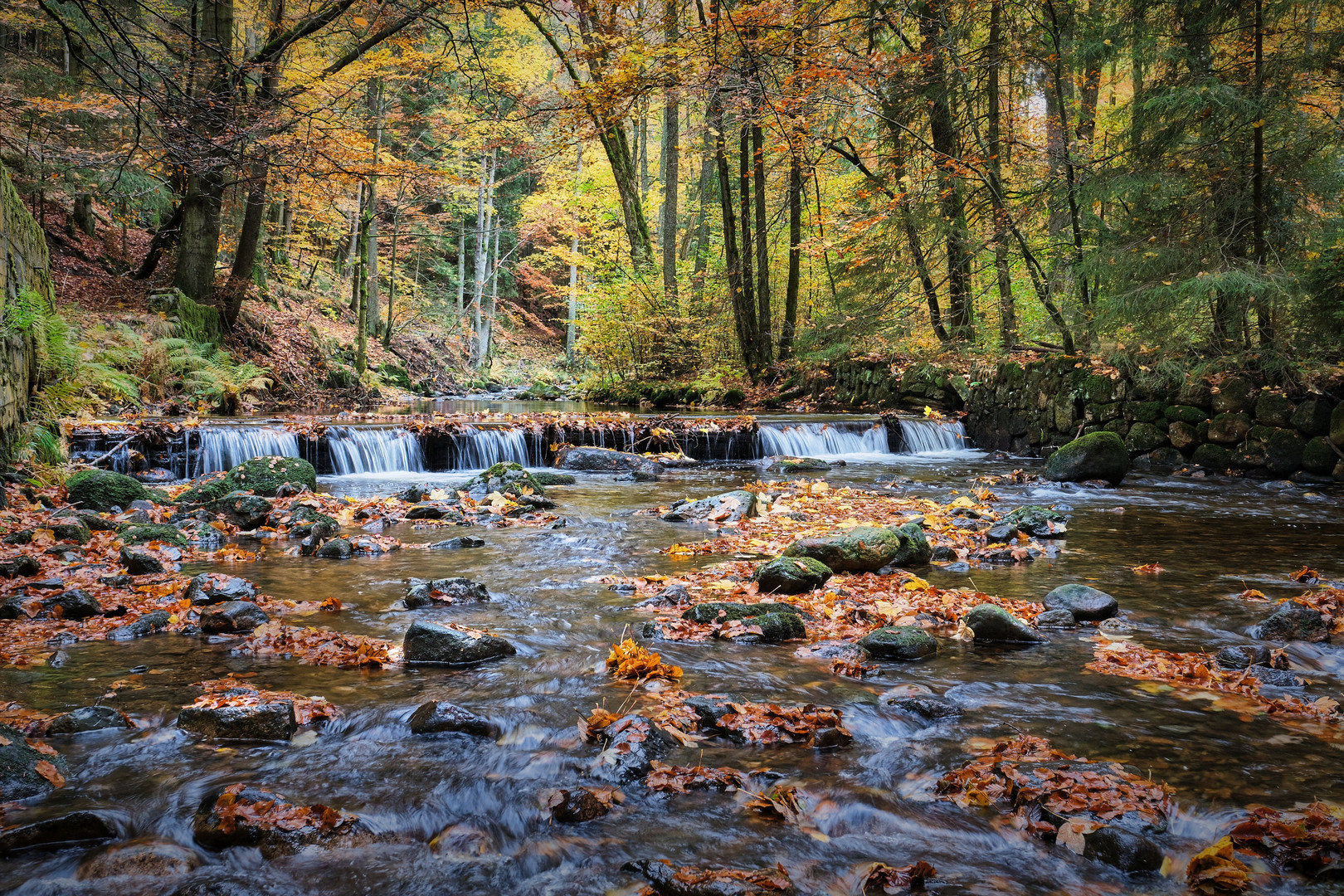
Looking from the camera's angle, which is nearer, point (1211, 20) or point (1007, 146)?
point (1211, 20)

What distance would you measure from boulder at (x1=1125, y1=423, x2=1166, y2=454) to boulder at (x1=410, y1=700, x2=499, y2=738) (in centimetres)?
1107

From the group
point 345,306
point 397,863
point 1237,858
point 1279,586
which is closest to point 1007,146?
point 1279,586

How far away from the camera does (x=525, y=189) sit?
35.8 meters

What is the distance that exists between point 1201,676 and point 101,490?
867 cm

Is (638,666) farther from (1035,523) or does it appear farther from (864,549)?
(1035,523)

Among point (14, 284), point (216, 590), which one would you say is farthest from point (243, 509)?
point (14, 284)

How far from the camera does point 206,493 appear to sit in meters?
7.54

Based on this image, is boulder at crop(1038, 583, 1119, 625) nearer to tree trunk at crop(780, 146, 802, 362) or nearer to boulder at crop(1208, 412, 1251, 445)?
boulder at crop(1208, 412, 1251, 445)

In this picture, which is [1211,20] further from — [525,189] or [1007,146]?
[525,189]

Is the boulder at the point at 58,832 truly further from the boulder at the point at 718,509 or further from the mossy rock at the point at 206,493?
the mossy rock at the point at 206,493

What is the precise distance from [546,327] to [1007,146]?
93.3ft

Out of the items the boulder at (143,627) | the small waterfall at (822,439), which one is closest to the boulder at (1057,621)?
the boulder at (143,627)

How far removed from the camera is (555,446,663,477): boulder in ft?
39.3

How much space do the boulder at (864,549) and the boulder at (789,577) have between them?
391 mm
